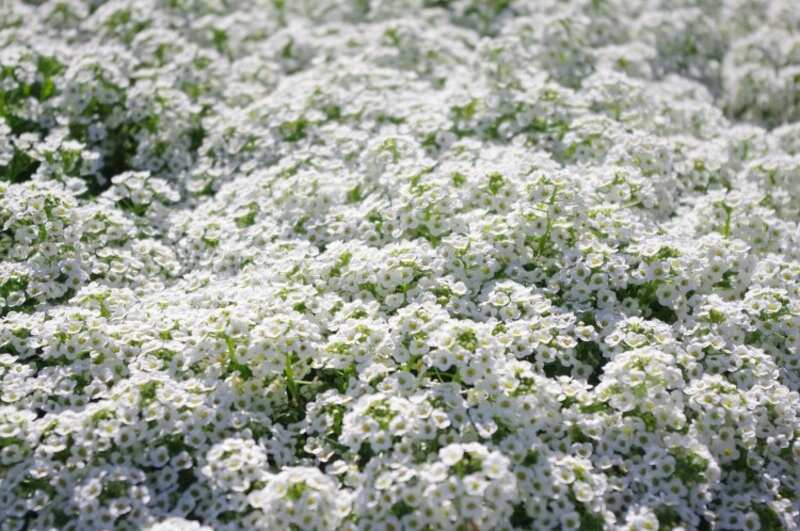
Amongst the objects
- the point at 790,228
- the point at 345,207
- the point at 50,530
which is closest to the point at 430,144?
the point at 345,207

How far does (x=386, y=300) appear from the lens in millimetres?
5641

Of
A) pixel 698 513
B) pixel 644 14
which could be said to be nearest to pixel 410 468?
pixel 698 513

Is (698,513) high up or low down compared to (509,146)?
down

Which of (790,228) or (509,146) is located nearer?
(790,228)

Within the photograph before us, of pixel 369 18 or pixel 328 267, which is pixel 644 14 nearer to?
pixel 369 18

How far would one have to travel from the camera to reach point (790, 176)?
7.28m

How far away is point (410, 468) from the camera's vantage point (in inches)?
180

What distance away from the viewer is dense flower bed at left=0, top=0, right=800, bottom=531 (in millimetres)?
4754

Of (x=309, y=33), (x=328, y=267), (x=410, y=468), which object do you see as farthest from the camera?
(x=309, y=33)

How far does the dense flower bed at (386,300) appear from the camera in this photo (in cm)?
475

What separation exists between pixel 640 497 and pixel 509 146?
3643 mm

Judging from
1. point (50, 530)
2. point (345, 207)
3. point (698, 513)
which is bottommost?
point (698, 513)

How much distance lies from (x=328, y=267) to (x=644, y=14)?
23.0 ft

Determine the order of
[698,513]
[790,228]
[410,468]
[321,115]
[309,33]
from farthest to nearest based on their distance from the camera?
[309,33] → [321,115] → [790,228] → [698,513] → [410,468]
